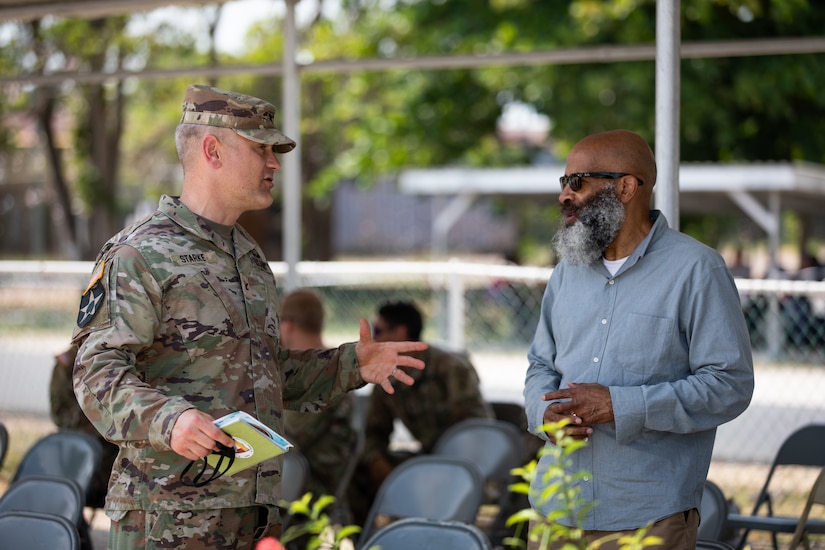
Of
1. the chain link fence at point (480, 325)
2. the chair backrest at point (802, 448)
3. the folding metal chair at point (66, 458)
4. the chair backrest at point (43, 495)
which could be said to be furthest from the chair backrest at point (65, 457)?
the chair backrest at point (802, 448)

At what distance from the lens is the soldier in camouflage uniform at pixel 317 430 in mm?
5309

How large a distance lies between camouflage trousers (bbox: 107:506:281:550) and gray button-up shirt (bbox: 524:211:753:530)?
82cm

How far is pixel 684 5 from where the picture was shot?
43.2ft

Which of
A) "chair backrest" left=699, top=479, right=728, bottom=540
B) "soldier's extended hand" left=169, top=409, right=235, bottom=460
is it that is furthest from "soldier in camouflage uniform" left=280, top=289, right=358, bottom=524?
"soldier's extended hand" left=169, top=409, right=235, bottom=460

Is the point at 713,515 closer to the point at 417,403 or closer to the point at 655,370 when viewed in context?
the point at 655,370

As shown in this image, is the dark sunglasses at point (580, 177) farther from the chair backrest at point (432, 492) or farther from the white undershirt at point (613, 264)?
the chair backrest at point (432, 492)

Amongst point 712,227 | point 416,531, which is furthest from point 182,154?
point 712,227

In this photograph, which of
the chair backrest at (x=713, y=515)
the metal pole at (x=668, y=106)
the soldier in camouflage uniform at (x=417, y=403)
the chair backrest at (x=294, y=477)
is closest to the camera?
the metal pole at (x=668, y=106)

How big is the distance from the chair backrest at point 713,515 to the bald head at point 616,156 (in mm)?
1571

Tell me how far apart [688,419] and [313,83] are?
24.9m

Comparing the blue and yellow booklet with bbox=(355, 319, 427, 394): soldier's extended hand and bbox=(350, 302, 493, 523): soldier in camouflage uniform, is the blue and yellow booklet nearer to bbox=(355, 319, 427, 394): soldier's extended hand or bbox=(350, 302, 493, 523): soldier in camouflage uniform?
bbox=(355, 319, 427, 394): soldier's extended hand

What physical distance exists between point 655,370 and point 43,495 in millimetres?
2426

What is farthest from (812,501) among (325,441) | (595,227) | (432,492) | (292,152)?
(292,152)

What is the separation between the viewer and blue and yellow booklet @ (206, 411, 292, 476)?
8.56 feet
